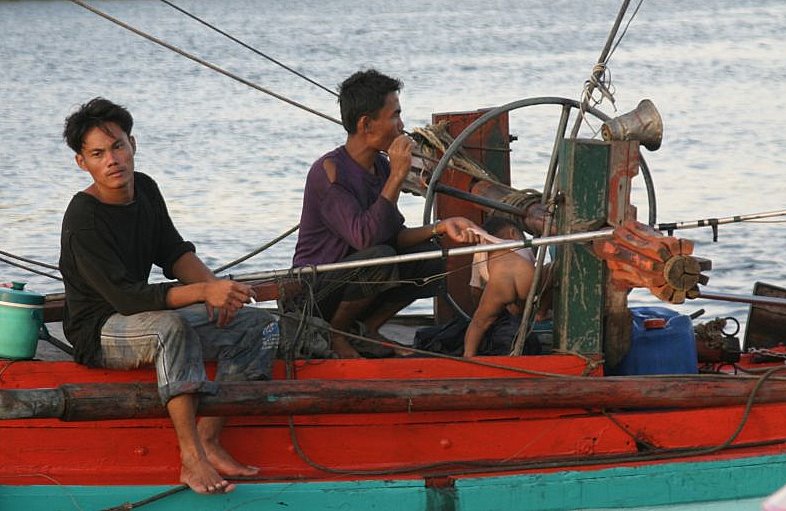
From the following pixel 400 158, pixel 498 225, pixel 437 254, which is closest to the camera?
pixel 437 254

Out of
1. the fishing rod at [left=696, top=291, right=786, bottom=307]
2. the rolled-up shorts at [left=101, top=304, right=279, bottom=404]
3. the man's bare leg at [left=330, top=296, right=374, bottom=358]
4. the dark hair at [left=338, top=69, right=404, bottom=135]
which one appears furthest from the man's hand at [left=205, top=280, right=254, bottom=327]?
the fishing rod at [left=696, top=291, right=786, bottom=307]

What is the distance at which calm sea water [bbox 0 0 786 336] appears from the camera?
13164 mm

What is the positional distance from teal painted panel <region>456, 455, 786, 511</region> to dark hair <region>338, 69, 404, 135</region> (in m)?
1.47

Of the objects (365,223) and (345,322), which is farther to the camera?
(345,322)

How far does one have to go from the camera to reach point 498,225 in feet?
19.4

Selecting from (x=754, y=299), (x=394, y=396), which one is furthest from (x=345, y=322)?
(x=754, y=299)

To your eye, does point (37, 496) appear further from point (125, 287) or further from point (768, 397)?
point (768, 397)

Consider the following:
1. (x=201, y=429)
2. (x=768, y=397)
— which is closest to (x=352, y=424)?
(x=201, y=429)

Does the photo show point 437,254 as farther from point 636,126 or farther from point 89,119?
point 89,119

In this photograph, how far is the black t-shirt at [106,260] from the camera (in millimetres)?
4973

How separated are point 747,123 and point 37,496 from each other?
14103mm

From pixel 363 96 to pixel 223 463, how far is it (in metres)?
1.49

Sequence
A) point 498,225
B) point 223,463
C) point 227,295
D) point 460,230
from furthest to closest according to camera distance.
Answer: point 498,225 < point 460,230 < point 223,463 < point 227,295

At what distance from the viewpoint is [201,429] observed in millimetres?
5176
